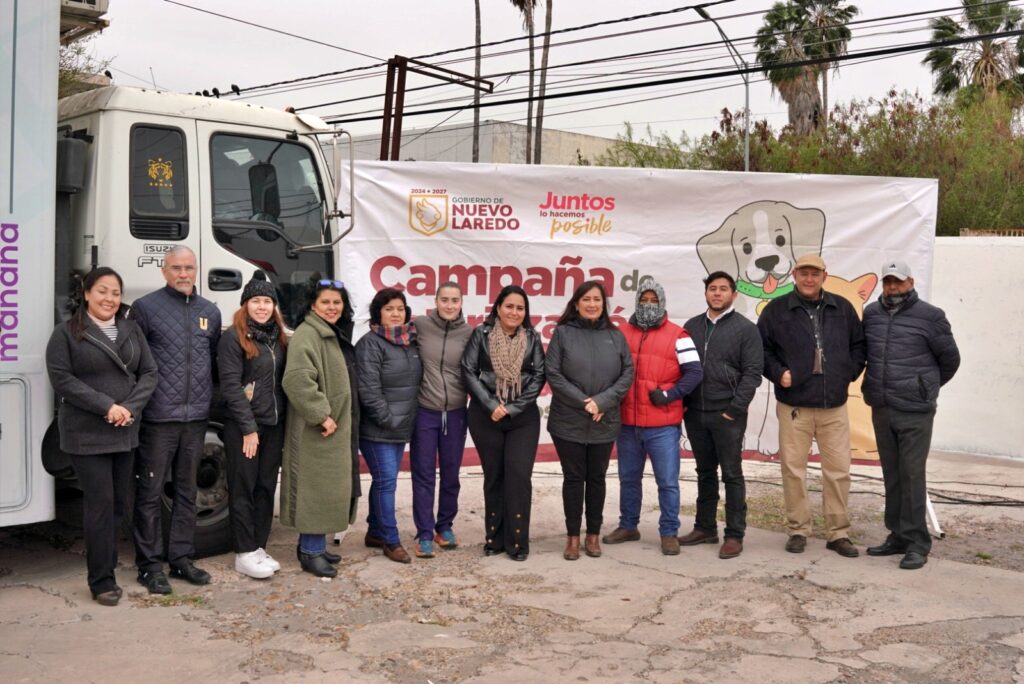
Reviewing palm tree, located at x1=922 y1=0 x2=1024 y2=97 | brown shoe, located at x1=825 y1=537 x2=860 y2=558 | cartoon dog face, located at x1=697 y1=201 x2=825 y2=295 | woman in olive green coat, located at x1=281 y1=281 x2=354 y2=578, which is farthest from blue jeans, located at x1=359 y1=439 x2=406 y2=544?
palm tree, located at x1=922 y1=0 x2=1024 y2=97

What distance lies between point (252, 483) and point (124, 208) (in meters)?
1.72

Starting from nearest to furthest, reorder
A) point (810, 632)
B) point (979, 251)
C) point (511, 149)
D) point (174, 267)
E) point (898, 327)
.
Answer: point (810, 632)
point (174, 267)
point (898, 327)
point (979, 251)
point (511, 149)

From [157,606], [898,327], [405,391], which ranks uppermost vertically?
[898,327]

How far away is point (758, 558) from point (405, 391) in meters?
2.46

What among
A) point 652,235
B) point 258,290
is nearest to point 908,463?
point 652,235

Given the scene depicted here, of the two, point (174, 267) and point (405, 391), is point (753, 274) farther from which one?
point (174, 267)

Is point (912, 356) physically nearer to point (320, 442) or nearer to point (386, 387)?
point (386, 387)

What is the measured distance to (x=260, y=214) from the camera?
20.8 feet

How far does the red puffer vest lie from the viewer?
6.50m

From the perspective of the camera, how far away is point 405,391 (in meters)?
6.24

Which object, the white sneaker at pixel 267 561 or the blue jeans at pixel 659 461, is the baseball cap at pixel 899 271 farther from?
the white sneaker at pixel 267 561

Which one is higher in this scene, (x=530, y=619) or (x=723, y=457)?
(x=723, y=457)

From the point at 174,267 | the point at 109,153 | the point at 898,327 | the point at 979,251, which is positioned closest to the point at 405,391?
the point at 174,267

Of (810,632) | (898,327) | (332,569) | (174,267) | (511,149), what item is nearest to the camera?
(810,632)
